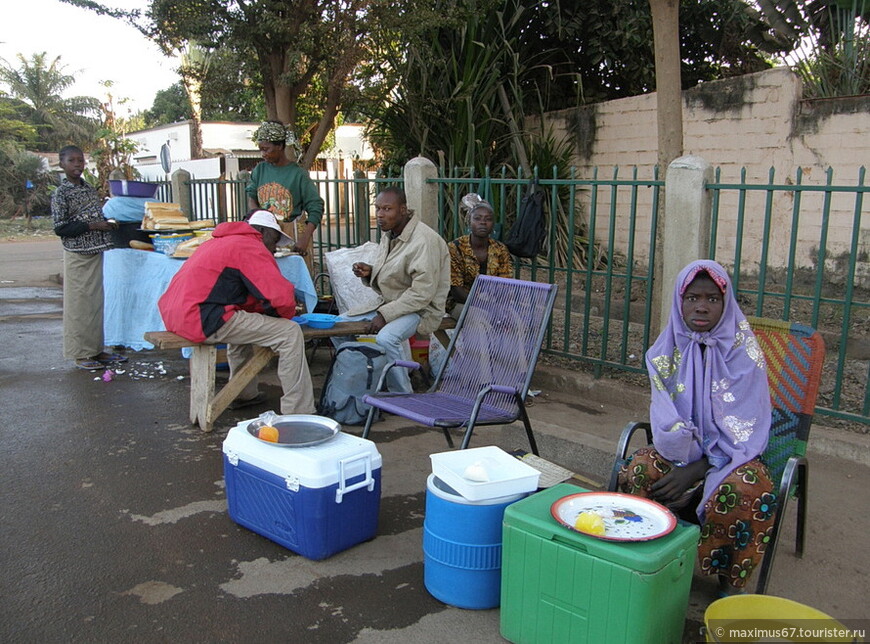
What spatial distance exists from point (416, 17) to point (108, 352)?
4717 millimetres

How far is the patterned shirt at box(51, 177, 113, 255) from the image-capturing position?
20.5 feet

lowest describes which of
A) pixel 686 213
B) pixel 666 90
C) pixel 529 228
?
pixel 529 228

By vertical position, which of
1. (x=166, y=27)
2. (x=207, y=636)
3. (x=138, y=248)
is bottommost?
(x=207, y=636)

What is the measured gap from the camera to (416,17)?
7902mm

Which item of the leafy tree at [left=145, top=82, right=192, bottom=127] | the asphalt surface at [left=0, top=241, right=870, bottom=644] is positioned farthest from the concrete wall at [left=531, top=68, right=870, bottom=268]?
the leafy tree at [left=145, top=82, right=192, bottom=127]

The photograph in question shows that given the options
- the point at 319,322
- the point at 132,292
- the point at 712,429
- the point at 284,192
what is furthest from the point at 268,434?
the point at 132,292

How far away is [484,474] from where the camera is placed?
2.79m

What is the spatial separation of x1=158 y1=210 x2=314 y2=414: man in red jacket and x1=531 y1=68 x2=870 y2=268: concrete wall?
5.29 metres

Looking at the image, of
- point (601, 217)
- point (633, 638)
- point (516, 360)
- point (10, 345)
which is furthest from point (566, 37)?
point (633, 638)

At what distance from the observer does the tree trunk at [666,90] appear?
17.0 feet

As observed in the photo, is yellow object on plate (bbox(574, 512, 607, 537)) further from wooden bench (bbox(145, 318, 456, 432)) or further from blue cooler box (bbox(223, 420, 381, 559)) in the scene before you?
wooden bench (bbox(145, 318, 456, 432))

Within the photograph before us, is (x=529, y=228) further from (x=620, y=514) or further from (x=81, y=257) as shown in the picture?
→ (x=81, y=257)

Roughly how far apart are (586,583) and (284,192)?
4832 mm

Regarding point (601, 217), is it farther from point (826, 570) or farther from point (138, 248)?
point (826, 570)
